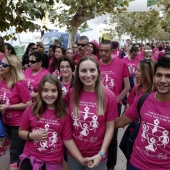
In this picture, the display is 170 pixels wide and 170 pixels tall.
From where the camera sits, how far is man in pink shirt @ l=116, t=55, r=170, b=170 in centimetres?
247

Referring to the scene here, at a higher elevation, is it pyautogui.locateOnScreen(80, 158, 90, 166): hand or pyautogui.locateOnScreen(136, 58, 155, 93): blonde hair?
pyautogui.locateOnScreen(136, 58, 155, 93): blonde hair

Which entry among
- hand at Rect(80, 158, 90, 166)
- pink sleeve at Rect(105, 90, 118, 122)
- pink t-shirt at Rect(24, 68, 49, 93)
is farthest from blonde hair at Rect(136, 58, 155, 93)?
pink t-shirt at Rect(24, 68, 49, 93)

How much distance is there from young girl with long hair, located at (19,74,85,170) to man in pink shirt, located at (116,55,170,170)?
663 millimetres

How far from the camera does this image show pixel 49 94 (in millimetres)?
3086

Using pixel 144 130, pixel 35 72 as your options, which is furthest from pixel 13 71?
pixel 144 130

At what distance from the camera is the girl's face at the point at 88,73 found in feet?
9.68

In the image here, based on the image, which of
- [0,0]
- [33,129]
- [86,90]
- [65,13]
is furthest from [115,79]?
[65,13]

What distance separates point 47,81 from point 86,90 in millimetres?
442

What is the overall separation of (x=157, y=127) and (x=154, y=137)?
0.30 ft

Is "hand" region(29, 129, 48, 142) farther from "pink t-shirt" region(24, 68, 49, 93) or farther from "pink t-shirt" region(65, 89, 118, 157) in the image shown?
"pink t-shirt" region(24, 68, 49, 93)

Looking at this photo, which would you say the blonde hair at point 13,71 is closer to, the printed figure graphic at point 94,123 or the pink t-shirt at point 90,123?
the pink t-shirt at point 90,123

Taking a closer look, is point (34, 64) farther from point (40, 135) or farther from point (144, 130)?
point (144, 130)

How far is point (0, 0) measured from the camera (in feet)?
9.78

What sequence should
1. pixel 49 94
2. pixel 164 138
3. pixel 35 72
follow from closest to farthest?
pixel 164 138 < pixel 49 94 < pixel 35 72
